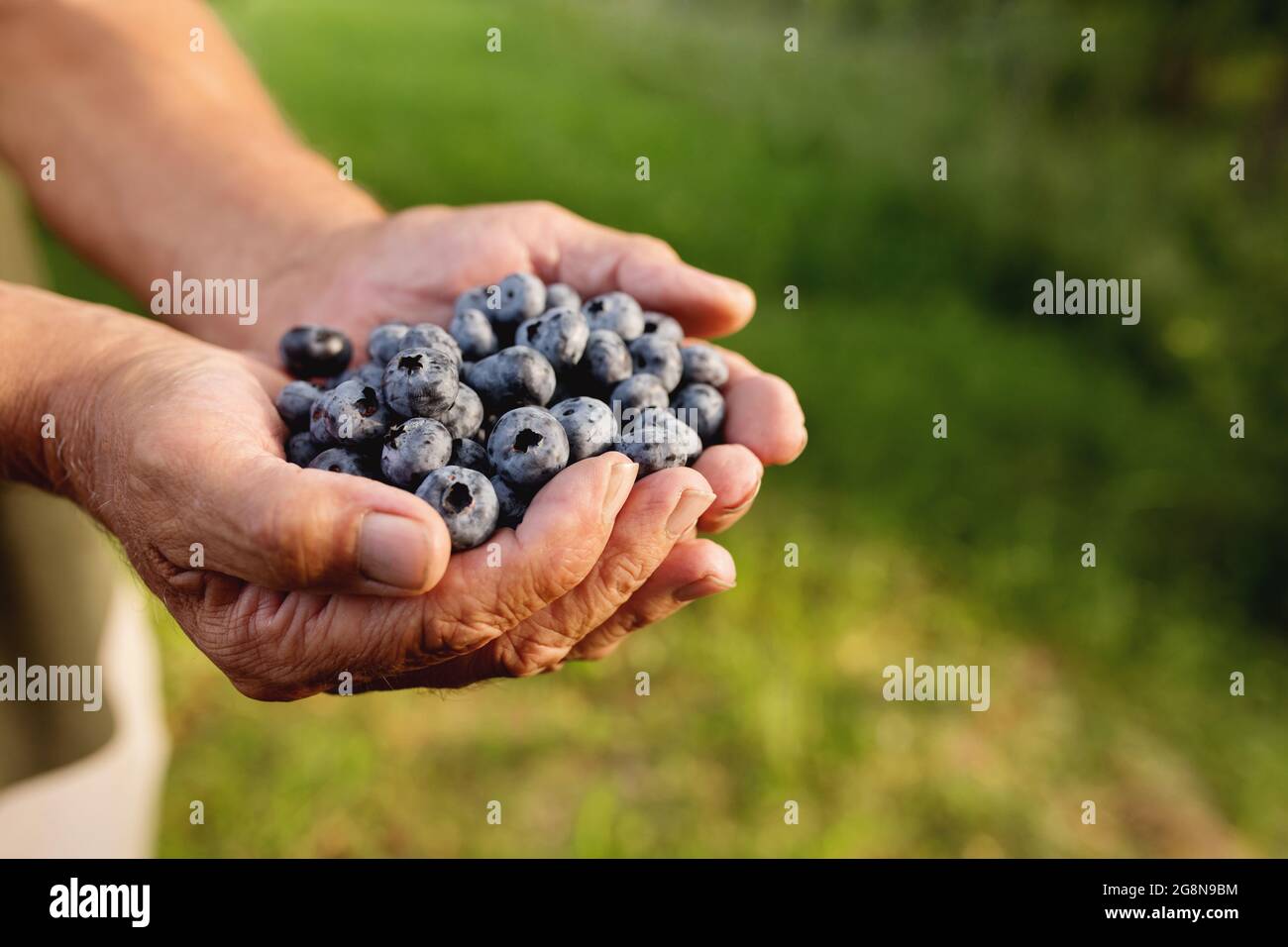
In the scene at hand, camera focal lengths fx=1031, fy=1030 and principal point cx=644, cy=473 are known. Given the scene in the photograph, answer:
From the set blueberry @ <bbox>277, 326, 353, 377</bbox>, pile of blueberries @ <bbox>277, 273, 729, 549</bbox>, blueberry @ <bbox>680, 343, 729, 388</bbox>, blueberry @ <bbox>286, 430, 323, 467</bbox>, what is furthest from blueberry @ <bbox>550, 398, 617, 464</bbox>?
blueberry @ <bbox>277, 326, 353, 377</bbox>

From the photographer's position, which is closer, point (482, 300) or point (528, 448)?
point (528, 448)

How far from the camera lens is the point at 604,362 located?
2041 mm

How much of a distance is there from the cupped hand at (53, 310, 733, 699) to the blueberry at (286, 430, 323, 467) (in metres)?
0.03

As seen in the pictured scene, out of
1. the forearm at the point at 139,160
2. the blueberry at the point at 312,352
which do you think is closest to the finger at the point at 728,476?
the blueberry at the point at 312,352

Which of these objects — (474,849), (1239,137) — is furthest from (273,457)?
(1239,137)

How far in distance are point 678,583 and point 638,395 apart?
1.26 ft

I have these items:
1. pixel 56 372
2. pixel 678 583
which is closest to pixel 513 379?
pixel 678 583

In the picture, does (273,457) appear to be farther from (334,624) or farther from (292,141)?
(292,141)

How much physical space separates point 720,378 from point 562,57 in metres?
10.3

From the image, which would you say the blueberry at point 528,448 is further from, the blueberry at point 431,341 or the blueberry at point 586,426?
the blueberry at point 431,341

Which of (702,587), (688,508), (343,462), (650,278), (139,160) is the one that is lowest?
(702,587)

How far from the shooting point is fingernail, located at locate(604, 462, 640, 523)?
1.61 meters

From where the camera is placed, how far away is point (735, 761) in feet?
11.3

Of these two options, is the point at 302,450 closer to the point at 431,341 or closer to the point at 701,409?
the point at 431,341
